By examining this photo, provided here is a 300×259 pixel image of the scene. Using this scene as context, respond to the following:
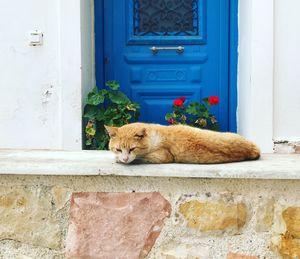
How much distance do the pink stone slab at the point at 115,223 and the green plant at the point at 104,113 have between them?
2.79 metres

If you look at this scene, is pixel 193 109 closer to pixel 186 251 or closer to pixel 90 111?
pixel 90 111

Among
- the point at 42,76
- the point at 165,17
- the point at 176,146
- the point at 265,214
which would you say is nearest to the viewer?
the point at 265,214

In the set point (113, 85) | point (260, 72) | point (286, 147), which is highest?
point (260, 72)

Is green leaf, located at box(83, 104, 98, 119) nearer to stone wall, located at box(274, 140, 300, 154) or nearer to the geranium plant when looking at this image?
the geranium plant

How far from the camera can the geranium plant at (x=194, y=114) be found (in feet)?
16.2

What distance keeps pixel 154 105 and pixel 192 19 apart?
833 mm

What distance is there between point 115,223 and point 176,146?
0.39 meters

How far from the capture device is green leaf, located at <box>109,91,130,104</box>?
4891 millimetres

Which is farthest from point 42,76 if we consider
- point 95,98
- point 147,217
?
point 147,217

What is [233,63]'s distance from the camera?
205 inches

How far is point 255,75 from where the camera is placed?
4.53 metres

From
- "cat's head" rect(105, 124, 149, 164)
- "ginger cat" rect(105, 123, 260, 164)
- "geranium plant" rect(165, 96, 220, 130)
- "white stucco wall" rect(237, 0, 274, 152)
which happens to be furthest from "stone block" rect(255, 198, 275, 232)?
"geranium plant" rect(165, 96, 220, 130)

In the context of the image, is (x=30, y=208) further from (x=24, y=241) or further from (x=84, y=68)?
(x=84, y=68)

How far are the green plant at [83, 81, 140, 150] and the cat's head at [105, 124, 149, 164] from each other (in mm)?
2455
